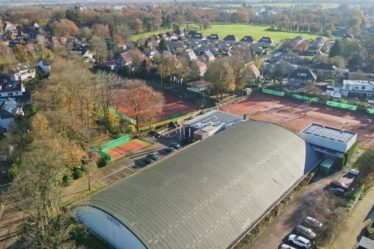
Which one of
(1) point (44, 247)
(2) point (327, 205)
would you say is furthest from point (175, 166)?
(2) point (327, 205)

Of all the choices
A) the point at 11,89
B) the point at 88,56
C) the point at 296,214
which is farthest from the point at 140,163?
the point at 88,56

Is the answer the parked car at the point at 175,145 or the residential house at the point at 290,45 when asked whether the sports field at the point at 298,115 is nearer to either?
the parked car at the point at 175,145

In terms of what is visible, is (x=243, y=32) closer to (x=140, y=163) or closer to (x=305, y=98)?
(x=305, y=98)

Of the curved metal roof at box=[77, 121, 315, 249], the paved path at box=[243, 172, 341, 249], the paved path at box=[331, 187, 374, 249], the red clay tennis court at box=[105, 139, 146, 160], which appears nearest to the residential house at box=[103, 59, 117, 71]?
the red clay tennis court at box=[105, 139, 146, 160]

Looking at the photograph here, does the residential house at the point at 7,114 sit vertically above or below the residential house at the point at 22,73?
below

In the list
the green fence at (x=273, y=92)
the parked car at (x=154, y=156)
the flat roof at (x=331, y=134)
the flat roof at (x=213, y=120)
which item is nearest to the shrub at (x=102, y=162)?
the parked car at (x=154, y=156)
